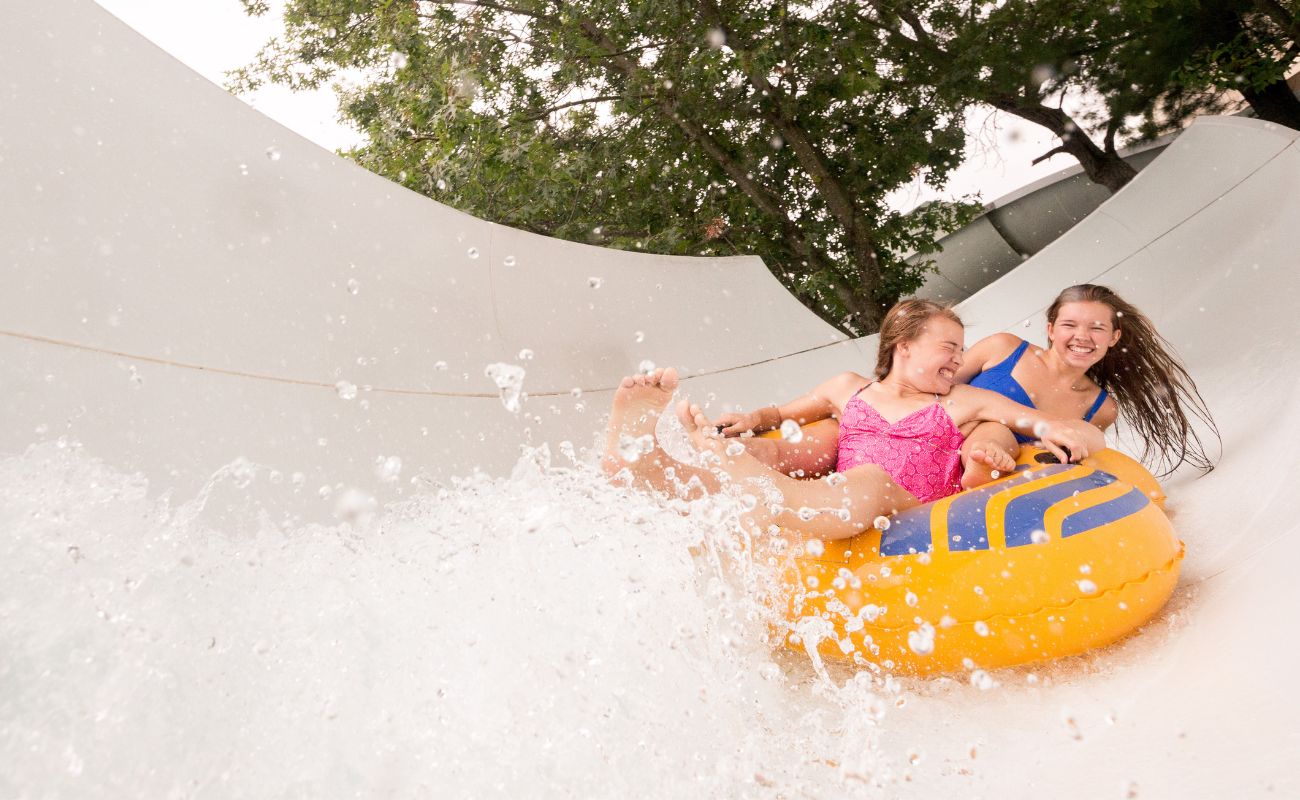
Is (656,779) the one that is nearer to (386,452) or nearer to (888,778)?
(888,778)

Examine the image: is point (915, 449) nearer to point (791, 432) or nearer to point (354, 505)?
point (791, 432)

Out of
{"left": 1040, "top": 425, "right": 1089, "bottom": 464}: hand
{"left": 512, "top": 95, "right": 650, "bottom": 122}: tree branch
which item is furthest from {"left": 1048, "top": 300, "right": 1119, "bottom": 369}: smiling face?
{"left": 512, "top": 95, "right": 650, "bottom": 122}: tree branch

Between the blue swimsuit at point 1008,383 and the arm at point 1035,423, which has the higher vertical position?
the blue swimsuit at point 1008,383

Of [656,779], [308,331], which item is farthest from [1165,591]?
[308,331]

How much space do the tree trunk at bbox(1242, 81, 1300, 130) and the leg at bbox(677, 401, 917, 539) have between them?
4.71 meters

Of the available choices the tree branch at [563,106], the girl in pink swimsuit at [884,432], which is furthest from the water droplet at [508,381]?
the tree branch at [563,106]

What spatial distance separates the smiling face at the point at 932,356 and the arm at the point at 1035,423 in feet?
0.20

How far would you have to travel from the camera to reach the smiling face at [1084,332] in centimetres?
225

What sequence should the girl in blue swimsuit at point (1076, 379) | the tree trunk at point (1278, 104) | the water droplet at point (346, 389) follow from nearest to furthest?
1. the girl in blue swimsuit at point (1076, 379)
2. the water droplet at point (346, 389)
3. the tree trunk at point (1278, 104)

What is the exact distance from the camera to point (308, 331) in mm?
2418

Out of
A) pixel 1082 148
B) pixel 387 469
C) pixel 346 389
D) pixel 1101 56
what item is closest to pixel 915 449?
pixel 387 469

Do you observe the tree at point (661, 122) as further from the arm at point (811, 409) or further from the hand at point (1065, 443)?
the hand at point (1065, 443)

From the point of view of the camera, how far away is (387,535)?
1870 millimetres

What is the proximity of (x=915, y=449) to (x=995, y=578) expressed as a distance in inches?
20.4
